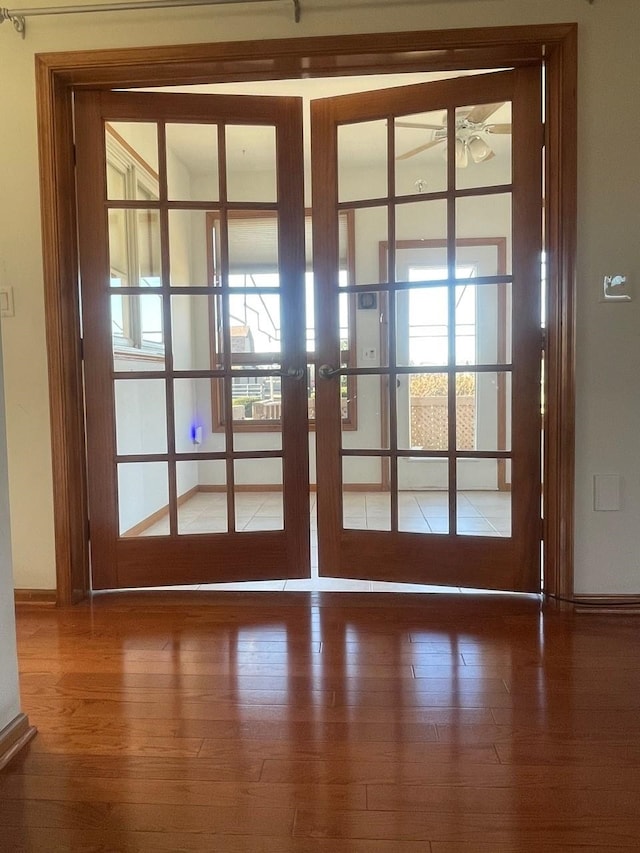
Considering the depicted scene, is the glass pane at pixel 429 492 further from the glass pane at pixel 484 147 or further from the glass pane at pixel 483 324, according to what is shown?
the glass pane at pixel 484 147

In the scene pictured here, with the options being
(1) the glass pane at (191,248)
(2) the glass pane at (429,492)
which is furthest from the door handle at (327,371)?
(1) the glass pane at (191,248)

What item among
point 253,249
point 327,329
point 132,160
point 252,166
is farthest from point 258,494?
point 132,160

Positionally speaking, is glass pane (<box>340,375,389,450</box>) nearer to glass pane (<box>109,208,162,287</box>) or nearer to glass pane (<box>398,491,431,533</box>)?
glass pane (<box>398,491,431,533</box>)

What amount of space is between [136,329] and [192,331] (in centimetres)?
23

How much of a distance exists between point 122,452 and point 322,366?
888 mm

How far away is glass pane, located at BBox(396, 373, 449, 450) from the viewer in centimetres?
241

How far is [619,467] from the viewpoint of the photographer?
2201mm

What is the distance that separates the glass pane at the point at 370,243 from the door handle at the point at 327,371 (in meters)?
0.34

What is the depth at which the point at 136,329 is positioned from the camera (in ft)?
8.09

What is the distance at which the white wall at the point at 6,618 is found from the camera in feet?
4.62

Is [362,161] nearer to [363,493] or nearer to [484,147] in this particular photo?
[484,147]

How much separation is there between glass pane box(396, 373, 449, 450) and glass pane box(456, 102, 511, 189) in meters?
0.75

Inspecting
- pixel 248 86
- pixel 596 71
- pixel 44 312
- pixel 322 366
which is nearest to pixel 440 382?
pixel 322 366

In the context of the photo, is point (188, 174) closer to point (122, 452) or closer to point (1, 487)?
point (122, 452)
